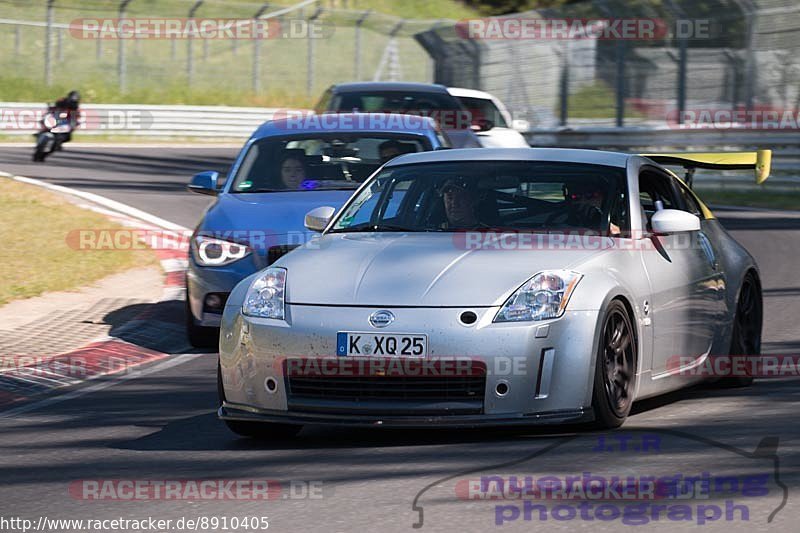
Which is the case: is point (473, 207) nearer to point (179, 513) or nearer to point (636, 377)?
point (636, 377)

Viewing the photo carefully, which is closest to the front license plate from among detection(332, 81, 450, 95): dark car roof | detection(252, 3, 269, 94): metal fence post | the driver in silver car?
the driver in silver car

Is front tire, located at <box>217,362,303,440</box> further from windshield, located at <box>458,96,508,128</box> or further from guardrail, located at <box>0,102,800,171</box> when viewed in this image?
guardrail, located at <box>0,102,800,171</box>

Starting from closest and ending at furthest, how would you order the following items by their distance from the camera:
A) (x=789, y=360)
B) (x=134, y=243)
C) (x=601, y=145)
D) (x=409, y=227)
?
(x=409, y=227)
(x=789, y=360)
(x=134, y=243)
(x=601, y=145)

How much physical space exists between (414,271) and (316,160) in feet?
15.4

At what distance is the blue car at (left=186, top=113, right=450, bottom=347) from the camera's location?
10125 millimetres

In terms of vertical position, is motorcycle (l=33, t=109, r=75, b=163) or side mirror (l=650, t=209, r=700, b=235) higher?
side mirror (l=650, t=209, r=700, b=235)

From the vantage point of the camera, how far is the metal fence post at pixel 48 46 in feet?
122

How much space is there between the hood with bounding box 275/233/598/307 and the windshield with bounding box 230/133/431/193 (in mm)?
3911

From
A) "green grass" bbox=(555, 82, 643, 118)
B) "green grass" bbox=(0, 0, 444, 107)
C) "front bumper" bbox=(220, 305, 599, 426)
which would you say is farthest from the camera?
"green grass" bbox=(0, 0, 444, 107)

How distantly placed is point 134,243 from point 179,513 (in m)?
10.3

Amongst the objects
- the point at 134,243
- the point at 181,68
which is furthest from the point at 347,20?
the point at 134,243

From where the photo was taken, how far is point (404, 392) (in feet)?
21.4

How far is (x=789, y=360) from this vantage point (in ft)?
30.4

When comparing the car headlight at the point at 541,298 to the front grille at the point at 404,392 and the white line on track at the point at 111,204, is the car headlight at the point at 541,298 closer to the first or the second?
the front grille at the point at 404,392
